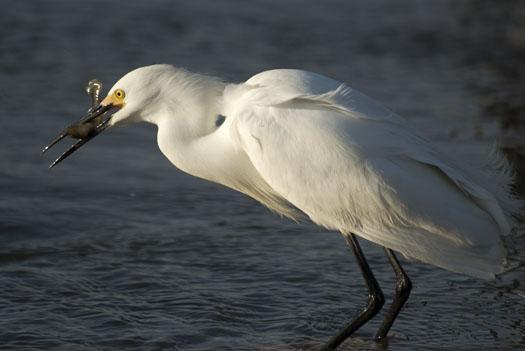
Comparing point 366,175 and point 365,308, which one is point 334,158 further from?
point 365,308

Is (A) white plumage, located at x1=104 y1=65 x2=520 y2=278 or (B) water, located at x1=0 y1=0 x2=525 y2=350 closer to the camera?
(A) white plumage, located at x1=104 y1=65 x2=520 y2=278

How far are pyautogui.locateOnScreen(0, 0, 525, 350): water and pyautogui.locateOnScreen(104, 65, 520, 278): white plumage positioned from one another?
28.7 inches

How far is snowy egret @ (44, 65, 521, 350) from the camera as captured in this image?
19.2 feet

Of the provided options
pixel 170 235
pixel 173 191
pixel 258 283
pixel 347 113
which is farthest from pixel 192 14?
pixel 347 113

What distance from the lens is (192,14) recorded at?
1388 cm

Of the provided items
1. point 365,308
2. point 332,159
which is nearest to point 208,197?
point 365,308

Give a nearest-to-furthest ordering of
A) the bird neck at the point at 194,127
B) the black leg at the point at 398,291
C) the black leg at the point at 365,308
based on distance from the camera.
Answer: the bird neck at the point at 194,127, the black leg at the point at 365,308, the black leg at the point at 398,291

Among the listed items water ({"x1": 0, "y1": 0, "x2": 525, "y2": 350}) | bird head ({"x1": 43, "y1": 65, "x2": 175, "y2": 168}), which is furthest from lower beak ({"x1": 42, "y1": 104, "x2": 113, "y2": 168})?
water ({"x1": 0, "y1": 0, "x2": 525, "y2": 350})

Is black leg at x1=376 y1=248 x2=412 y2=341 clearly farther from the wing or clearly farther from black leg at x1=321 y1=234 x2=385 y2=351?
the wing

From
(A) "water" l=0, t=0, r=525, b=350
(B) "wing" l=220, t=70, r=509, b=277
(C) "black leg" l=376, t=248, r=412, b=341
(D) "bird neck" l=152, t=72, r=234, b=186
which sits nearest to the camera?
(B) "wing" l=220, t=70, r=509, b=277

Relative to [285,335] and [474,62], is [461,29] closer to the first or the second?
→ [474,62]

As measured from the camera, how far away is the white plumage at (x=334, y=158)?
5859 millimetres

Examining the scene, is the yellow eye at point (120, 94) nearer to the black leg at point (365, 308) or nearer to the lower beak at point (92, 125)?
the lower beak at point (92, 125)

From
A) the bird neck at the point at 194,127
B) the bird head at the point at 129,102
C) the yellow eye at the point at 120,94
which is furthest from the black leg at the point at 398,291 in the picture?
the yellow eye at the point at 120,94
